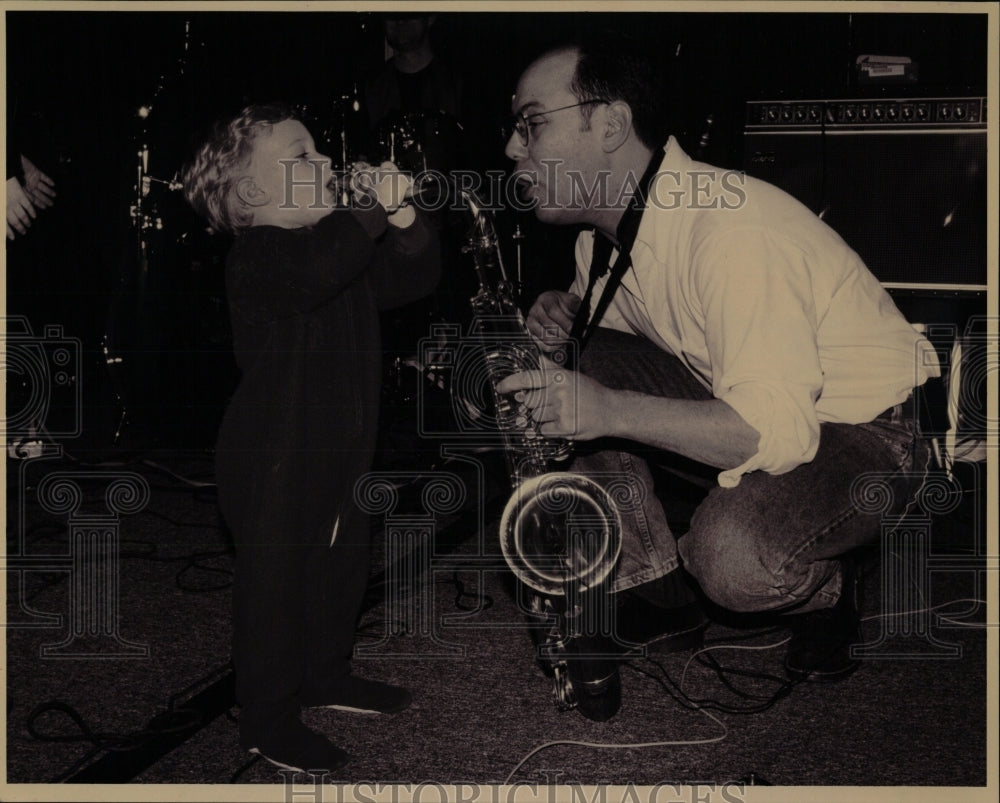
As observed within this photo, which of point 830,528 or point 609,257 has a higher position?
point 609,257

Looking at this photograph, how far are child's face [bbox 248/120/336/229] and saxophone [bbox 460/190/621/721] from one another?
14.5 inches

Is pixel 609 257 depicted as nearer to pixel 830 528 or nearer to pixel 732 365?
pixel 732 365

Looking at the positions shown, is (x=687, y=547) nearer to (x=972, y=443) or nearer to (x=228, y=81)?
(x=972, y=443)

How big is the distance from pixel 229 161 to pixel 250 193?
0.20ft

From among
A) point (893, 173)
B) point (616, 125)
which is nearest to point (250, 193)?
point (616, 125)

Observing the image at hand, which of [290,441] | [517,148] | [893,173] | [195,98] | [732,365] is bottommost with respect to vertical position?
[290,441]

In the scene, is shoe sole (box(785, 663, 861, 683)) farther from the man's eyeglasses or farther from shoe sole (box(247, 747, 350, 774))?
the man's eyeglasses

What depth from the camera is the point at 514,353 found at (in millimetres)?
1807

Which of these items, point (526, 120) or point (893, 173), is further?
point (893, 173)

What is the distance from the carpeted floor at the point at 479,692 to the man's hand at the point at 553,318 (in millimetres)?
556

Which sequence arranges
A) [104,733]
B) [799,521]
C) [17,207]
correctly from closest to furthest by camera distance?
[104,733] < [799,521] < [17,207]

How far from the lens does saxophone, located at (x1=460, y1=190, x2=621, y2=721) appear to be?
1791mm

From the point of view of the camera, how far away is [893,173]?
8.29ft

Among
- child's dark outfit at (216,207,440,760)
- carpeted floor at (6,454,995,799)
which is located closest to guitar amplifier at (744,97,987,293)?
carpeted floor at (6,454,995,799)
